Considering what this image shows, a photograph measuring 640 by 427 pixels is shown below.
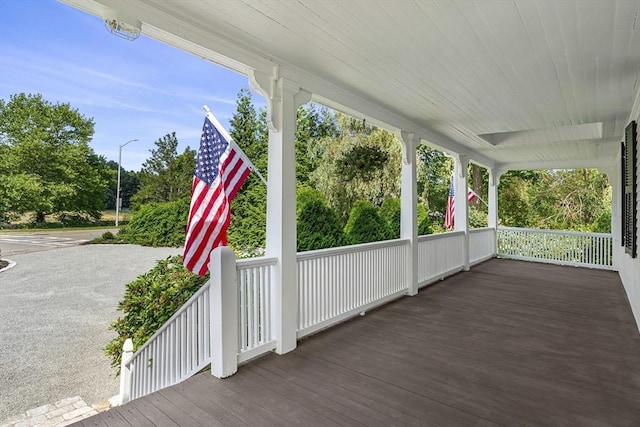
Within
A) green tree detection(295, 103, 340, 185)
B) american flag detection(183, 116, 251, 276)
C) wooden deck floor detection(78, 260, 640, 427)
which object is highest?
green tree detection(295, 103, 340, 185)

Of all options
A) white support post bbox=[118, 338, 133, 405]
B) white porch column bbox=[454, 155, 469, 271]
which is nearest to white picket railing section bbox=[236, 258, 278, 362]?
white support post bbox=[118, 338, 133, 405]

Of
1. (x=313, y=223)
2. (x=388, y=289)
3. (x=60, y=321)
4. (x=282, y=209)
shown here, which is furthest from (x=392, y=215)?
(x=60, y=321)

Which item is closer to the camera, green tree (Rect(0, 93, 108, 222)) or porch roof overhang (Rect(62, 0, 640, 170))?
porch roof overhang (Rect(62, 0, 640, 170))

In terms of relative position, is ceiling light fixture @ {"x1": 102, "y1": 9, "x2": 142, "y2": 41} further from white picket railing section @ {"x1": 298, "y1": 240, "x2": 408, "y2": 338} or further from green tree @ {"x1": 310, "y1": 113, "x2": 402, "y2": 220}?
green tree @ {"x1": 310, "y1": 113, "x2": 402, "y2": 220}

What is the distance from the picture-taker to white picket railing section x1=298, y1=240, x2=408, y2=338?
3541mm

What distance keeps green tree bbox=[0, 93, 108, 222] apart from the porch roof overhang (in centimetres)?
281

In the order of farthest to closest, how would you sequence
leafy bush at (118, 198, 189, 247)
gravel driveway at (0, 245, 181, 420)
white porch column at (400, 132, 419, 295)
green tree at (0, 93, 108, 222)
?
leafy bush at (118, 198, 189, 247) → white porch column at (400, 132, 419, 295) → gravel driveway at (0, 245, 181, 420) → green tree at (0, 93, 108, 222)

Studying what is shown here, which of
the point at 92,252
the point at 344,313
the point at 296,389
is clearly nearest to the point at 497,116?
the point at 344,313

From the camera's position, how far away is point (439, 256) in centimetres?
639

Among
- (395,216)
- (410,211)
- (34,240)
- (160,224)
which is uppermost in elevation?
(410,211)

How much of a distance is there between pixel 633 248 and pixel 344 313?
11.4ft

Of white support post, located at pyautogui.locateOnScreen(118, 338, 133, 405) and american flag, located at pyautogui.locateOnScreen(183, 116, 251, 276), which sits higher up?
american flag, located at pyautogui.locateOnScreen(183, 116, 251, 276)

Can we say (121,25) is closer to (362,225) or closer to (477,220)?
(362,225)

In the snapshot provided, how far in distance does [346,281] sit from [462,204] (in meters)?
4.59
